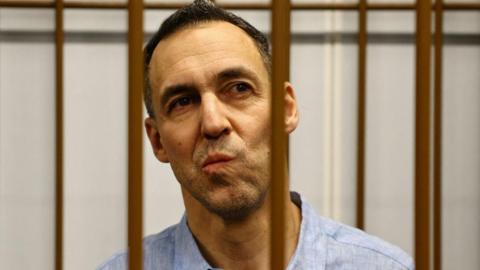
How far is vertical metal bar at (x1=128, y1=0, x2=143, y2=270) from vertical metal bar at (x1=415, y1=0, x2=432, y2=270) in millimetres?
155

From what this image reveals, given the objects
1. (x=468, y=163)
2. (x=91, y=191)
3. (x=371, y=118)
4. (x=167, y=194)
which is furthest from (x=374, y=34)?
(x=91, y=191)

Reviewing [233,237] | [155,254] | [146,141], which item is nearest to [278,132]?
[233,237]

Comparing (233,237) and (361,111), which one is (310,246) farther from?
(361,111)

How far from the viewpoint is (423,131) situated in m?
0.40

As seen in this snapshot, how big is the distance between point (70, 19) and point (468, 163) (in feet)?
2.87

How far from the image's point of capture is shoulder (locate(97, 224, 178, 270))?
95 centimetres

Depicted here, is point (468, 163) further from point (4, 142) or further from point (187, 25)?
point (4, 142)

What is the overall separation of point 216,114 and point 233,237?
0.20 m

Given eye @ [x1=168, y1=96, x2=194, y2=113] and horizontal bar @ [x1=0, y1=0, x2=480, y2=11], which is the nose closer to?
eye @ [x1=168, y1=96, x2=194, y2=113]

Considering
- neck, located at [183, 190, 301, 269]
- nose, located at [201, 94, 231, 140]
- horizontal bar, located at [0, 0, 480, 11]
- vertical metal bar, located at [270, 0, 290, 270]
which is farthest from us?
horizontal bar, located at [0, 0, 480, 11]

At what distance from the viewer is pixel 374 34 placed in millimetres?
1495

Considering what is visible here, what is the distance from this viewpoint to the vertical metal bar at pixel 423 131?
40 cm

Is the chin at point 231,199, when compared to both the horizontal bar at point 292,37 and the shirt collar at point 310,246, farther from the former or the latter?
the horizontal bar at point 292,37

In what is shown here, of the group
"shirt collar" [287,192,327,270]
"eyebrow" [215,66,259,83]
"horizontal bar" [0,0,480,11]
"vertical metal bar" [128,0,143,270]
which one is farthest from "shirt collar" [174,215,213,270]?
"horizontal bar" [0,0,480,11]
